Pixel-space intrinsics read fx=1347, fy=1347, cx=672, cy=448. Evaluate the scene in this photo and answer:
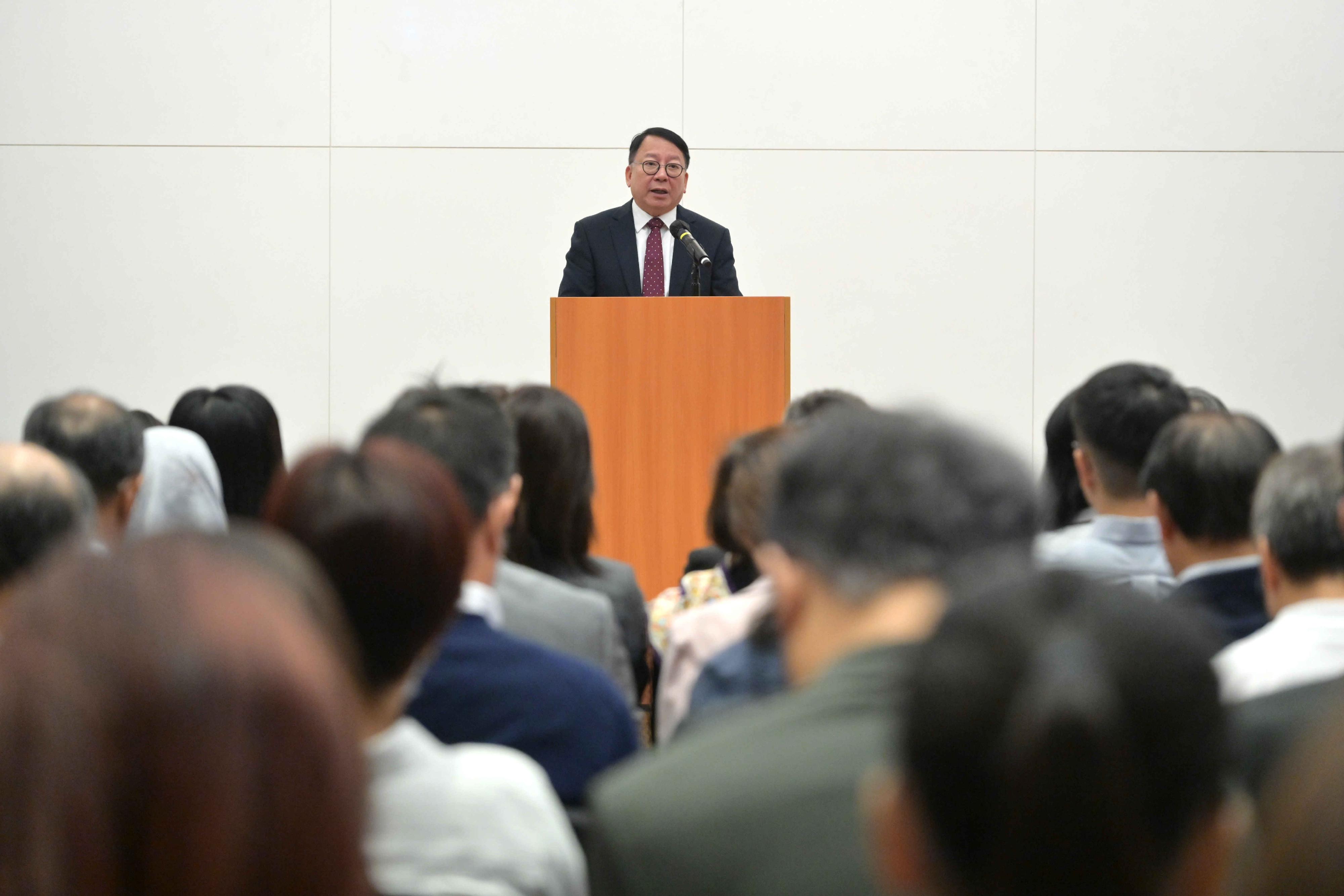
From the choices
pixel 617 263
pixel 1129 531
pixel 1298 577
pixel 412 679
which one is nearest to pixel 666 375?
pixel 617 263

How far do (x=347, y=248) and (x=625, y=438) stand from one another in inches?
119

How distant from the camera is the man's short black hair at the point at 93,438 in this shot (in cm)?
256

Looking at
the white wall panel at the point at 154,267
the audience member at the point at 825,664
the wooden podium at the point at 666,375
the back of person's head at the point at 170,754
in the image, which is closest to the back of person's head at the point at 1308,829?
the audience member at the point at 825,664

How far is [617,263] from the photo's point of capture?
5.09 metres

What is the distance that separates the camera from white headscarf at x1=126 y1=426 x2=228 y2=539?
2.81 m

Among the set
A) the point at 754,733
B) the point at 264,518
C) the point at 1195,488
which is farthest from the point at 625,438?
the point at 754,733

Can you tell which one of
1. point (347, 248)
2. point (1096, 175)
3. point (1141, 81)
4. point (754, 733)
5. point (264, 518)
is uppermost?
point (1141, 81)

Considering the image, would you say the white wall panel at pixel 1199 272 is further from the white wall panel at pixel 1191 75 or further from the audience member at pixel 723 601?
the audience member at pixel 723 601

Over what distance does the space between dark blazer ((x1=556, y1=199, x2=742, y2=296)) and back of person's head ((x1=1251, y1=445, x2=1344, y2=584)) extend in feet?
10.7

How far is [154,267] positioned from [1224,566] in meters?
5.78

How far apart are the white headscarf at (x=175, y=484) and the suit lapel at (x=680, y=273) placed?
2404 mm

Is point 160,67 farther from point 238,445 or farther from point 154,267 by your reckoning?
point 238,445

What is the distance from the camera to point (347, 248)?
6.67 metres

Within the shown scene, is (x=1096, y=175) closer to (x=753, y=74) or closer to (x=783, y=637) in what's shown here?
(x=753, y=74)
